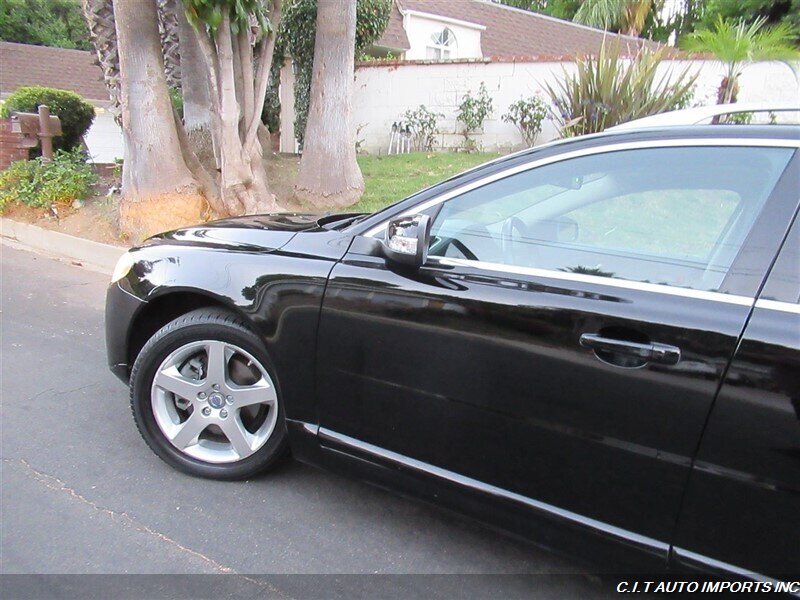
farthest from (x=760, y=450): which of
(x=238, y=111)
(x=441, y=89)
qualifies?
(x=441, y=89)

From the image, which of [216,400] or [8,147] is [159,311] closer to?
[216,400]

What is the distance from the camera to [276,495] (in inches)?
114

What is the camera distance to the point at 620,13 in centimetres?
2269

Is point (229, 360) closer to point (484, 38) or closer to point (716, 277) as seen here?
point (716, 277)

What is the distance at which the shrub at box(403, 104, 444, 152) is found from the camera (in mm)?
11844

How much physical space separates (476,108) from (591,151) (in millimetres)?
9622

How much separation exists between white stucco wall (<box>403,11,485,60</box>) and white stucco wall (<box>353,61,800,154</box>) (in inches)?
273

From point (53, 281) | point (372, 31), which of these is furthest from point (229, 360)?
point (372, 31)

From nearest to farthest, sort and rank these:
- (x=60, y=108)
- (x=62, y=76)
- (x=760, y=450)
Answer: (x=760, y=450) < (x=60, y=108) < (x=62, y=76)

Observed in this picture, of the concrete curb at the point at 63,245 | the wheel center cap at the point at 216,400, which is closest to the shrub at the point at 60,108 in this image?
the concrete curb at the point at 63,245

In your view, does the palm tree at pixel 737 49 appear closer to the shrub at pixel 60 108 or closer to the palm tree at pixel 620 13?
the shrub at pixel 60 108

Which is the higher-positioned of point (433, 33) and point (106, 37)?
point (433, 33)

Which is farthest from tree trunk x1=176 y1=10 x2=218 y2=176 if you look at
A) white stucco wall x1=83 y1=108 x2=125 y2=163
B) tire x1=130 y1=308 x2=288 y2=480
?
white stucco wall x1=83 y1=108 x2=125 y2=163

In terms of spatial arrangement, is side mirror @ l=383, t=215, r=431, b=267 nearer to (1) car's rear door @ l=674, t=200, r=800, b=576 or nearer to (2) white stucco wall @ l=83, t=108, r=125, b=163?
(1) car's rear door @ l=674, t=200, r=800, b=576
